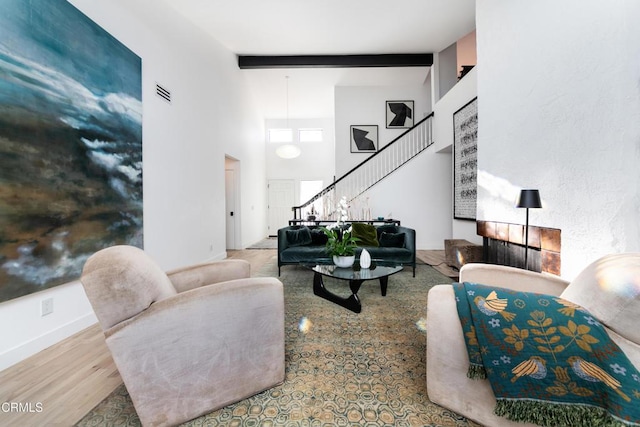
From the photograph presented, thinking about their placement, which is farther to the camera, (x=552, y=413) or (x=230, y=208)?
(x=230, y=208)

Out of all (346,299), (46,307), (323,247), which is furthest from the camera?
(323,247)

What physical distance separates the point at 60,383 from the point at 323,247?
9.69 ft

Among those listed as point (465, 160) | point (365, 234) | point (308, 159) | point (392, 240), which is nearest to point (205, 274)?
point (365, 234)

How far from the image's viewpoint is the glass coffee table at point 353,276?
255 cm

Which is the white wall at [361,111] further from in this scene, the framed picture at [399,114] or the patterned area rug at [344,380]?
the patterned area rug at [344,380]

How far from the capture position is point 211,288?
1287 mm

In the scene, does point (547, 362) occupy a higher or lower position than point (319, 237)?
lower

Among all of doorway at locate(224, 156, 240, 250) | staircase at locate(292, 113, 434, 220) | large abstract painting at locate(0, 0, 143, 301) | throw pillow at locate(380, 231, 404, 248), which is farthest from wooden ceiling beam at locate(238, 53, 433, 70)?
throw pillow at locate(380, 231, 404, 248)

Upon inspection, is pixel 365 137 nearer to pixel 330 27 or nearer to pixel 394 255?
pixel 330 27

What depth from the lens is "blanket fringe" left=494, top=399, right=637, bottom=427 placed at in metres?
0.97

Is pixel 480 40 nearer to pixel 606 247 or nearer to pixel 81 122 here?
pixel 606 247

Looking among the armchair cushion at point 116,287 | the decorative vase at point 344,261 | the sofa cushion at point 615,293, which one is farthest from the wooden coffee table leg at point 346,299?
→ the armchair cushion at point 116,287

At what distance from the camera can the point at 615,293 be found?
1003mm

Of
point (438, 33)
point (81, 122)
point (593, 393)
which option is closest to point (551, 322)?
point (593, 393)
